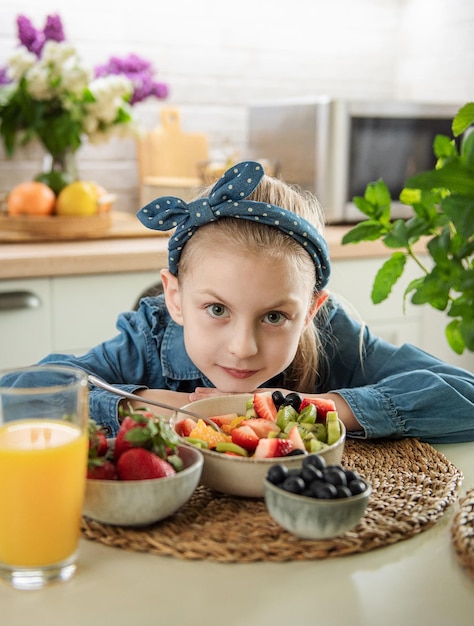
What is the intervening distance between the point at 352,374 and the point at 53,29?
1792 mm

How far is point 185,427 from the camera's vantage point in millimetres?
1018

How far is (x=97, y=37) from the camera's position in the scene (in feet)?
10.2

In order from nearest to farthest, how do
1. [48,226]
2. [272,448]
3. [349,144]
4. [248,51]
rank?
[272,448], [48,226], [349,144], [248,51]

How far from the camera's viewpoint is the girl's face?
1.20 meters

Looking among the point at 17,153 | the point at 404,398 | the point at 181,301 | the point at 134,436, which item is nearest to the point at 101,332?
the point at 17,153

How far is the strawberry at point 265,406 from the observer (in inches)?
41.9

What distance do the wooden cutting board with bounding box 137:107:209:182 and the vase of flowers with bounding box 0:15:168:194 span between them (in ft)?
0.97

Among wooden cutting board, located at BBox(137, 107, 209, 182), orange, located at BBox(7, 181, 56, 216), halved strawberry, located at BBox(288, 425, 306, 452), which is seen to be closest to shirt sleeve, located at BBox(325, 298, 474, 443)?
halved strawberry, located at BBox(288, 425, 306, 452)

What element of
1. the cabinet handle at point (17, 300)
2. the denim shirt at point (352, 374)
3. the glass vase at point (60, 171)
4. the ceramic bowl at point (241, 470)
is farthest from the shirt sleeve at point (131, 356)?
A: the glass vase at point (60, 171)

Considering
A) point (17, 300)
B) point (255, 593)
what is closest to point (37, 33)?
point (17, 300)

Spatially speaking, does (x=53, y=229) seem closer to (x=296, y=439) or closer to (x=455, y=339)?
(x=296, y=439)

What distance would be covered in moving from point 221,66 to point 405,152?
83cm

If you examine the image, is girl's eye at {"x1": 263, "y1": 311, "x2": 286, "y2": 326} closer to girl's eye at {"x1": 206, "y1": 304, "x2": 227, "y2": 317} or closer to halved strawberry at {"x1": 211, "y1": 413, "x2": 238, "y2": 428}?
girl's eye at {"x1": 206, "y1": 304, "x2": 227, "y2": 317}

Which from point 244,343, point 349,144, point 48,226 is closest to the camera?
point 244,343
